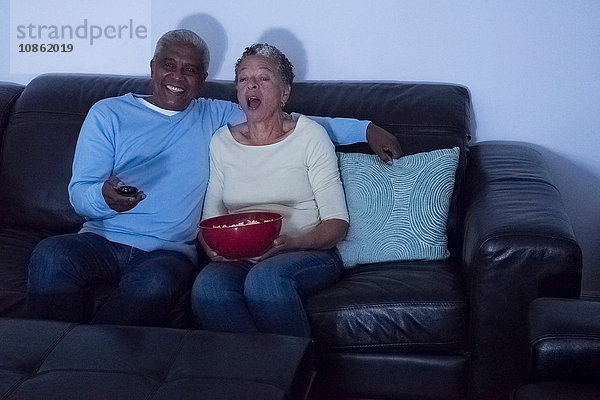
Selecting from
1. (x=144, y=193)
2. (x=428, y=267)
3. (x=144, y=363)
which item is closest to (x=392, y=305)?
(x=428, y=267)

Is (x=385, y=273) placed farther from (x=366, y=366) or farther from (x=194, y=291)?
(x=194, y=291)

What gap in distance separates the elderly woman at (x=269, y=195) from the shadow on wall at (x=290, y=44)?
441 millimetres

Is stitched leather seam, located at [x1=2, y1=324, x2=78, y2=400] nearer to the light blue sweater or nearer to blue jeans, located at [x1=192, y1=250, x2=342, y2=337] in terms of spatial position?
blue jeans, located at [x1=192, y1=250, x2=342, y2=337]

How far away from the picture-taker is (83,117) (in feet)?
8.63

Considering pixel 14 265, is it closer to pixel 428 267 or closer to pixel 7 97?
pixel 7 97

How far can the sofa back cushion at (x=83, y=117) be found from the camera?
247cm

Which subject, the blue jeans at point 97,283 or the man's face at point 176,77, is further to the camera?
the man's face at point 176,77

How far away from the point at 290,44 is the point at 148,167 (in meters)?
0.77

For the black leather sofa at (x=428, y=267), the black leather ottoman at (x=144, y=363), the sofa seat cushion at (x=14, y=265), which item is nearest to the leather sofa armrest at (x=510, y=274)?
the black leather sofa at (x=428, y=267)

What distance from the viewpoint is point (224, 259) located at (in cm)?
214

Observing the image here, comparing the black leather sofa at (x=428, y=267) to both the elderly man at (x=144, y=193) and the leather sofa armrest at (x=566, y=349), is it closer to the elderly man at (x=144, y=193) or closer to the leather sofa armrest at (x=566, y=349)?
the elderly man at (x=144, y=193)

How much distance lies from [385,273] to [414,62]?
892mm

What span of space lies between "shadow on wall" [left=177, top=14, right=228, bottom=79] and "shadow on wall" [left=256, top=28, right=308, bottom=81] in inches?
6.0

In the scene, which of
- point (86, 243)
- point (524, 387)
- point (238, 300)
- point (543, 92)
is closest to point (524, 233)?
point (524, 387)
